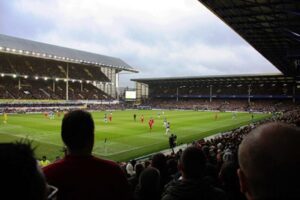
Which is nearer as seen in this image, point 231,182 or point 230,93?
point 231,182

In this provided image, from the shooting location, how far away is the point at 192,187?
11.9 ft

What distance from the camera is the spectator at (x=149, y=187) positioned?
209 inches

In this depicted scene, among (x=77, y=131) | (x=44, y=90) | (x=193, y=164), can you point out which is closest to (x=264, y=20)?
(x=193, y=164)

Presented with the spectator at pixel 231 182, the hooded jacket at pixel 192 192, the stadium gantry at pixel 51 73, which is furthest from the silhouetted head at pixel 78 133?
the stadium gantry at pixel 51 73

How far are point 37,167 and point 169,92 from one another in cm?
12949

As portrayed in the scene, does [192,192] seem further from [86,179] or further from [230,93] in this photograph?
[230,93]

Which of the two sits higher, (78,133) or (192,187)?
(78,133)

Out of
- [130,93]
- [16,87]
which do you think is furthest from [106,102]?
[16,87]

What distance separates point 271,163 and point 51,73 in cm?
10326

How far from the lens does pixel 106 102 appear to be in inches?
4250

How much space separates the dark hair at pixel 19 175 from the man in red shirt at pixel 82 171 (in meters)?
1.35

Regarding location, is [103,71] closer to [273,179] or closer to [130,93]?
[130,93]

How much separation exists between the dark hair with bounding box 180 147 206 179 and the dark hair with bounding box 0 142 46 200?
267cm

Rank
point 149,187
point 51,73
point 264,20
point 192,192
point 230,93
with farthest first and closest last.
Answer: point 230,93 → point 51,73 → point 264,20 → point 149,187 → point 192,192
